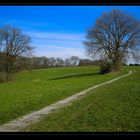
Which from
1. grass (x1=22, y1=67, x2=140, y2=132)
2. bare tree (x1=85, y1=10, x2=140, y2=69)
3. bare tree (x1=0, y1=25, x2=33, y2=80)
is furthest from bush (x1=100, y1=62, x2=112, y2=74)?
grass (x1=22, y1=67, x2=140, y2=132)

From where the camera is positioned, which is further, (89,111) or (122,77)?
(122,77)

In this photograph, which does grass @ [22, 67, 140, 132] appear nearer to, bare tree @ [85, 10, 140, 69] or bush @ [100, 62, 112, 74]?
bare tree @ [85, 10, 140, 69]

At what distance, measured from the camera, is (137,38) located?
998 centimetres

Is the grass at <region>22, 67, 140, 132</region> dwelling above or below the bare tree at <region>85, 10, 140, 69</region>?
below

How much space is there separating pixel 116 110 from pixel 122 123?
1761 mm

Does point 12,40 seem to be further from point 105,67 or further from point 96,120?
point 105,67

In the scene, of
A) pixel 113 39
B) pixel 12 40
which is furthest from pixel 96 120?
pixel 113 39

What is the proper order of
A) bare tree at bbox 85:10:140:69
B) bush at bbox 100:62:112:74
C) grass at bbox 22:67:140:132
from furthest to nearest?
1. bush at bbox 100:62:112:74
2. bare tree at bbox 85:10:140:69
3. grass at bbox 22:67:140:132

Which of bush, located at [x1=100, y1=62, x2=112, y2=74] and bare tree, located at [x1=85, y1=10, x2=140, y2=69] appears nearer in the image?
bare tree, located at [x1=85, y1=10, x2=140, y2=69]

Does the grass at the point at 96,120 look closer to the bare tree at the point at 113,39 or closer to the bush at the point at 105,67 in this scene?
the bare tree at the point at 113,39
